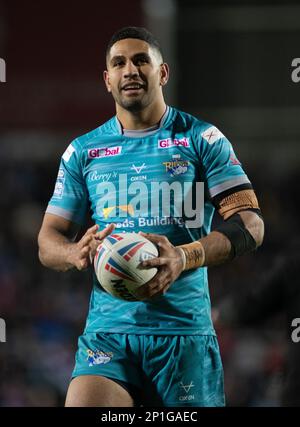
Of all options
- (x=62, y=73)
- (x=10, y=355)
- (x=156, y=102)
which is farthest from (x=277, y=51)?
(x=156, y=102)

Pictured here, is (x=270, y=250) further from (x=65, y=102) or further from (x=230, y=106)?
(x=230, y=106)

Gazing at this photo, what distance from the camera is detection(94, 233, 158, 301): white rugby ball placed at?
4.81 metres

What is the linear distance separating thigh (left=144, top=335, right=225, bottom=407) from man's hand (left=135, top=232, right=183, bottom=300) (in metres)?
0.44

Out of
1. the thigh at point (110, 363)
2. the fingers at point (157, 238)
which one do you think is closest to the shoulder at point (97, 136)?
the fingers at point (157, 238)

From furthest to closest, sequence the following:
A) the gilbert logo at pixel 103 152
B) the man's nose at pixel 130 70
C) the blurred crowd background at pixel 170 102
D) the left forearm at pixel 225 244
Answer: the blurred crowd background at pixel 170 102, the gilbert logo at pixel 103 152, the man's nose at pixel 130 70, the left forearm at pixel 225 244

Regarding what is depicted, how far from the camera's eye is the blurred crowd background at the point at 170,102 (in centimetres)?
1080

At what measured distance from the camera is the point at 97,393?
16.3 ft

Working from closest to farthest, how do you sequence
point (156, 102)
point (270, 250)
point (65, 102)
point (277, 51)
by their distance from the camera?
point (156, 102) < point (270, 250) < point (65, 102) < point (277, 51)

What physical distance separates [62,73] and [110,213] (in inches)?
387

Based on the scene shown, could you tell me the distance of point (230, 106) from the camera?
2048cm

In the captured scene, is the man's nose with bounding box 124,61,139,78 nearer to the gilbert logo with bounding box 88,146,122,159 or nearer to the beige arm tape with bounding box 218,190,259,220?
the gilbert logo with bounding box 88,146,122,159

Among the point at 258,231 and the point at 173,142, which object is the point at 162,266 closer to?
the point at 258,231

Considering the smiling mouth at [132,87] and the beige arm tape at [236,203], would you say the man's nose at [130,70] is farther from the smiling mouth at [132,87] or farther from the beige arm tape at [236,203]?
the beige arm tape at [236,203]
